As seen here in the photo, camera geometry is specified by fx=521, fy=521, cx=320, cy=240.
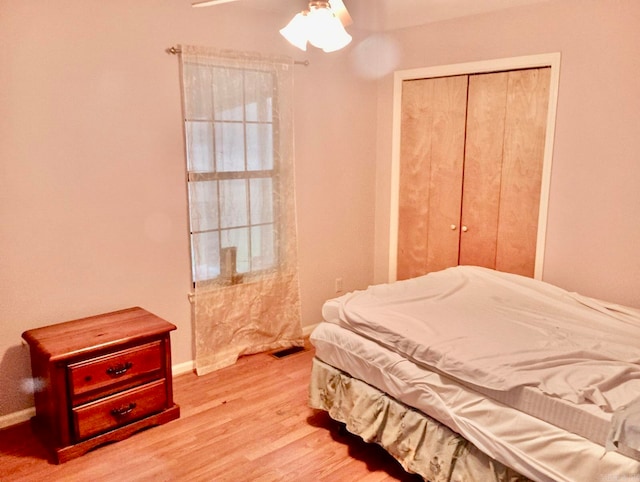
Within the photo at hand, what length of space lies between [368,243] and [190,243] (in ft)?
5.47

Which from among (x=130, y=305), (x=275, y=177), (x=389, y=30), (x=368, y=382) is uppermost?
(x=389, y=30)

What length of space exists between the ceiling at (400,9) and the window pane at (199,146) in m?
0.84

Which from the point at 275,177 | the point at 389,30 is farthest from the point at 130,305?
the point at 389,30

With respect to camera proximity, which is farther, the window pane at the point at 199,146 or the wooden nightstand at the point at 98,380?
the window pane at the point at 199,146

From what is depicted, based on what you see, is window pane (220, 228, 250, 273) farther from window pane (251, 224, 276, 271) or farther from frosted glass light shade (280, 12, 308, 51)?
frosted glass light shade (280, 12, 308, 51)

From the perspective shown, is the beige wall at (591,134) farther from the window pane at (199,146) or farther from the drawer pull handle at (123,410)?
the drawer pull handle at (123,410)

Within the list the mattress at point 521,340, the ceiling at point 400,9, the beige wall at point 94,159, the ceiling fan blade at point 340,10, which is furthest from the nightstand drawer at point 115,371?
the ceiling at point 400,9

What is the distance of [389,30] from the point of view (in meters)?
4.09

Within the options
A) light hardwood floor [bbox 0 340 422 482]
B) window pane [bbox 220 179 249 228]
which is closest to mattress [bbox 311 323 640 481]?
light hardwood floor [bbox 0 340 422 482]

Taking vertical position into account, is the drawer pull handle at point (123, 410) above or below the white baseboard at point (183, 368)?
above

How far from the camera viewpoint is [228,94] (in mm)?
3332

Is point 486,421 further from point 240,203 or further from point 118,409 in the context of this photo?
point 240,203

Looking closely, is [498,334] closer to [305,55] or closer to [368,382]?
[368,382]

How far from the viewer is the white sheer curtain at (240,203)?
3.27 metres
